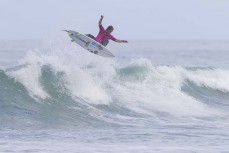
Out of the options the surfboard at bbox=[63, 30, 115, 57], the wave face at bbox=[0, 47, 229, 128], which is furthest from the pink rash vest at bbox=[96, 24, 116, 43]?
the wave face at bbox=[0, 47, 229, 128]

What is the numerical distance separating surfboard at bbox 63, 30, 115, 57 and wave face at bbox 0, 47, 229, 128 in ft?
4.55

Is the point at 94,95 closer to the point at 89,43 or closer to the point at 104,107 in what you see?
the point at 104,107

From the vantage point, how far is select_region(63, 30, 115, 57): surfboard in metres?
18.9

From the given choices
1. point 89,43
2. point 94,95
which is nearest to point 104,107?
point 94,95

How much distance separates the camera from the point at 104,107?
62.0 feet

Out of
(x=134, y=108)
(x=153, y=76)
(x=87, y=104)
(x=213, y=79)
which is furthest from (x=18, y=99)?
(x=213, y=79)

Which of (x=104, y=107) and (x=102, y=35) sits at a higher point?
(x=102, y=35)

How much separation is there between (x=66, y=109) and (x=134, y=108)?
8.34ft

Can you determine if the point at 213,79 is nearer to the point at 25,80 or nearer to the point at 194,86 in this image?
the point at 194,86

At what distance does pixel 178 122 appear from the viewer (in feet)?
55.4

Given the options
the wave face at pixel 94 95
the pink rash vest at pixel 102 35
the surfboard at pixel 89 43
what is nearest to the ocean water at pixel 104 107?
the wave face at pixel 94 95

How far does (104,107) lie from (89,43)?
217cm

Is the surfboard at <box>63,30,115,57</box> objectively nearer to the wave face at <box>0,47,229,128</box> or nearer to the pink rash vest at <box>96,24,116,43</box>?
the pink rash vest at <box>96,24,116,43</box>

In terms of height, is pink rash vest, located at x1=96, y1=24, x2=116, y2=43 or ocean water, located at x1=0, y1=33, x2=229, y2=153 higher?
pink rash vest, located at x1=96, y1=24, x2=116, y2=43
